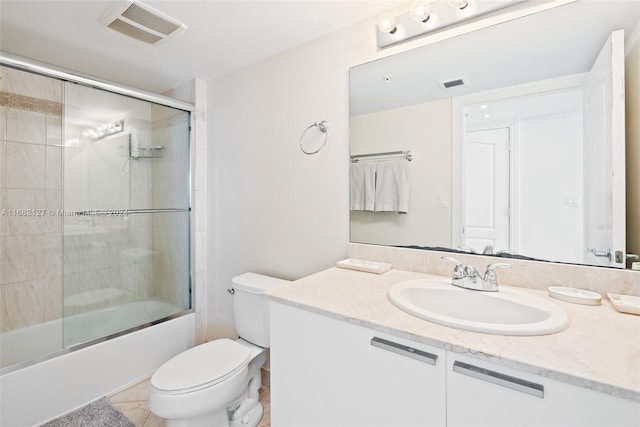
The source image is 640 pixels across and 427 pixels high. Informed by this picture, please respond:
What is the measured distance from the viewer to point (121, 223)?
2121 mm

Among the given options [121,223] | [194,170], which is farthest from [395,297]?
[121,223]

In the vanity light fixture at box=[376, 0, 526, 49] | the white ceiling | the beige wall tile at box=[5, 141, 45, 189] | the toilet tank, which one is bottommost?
the toilet tank

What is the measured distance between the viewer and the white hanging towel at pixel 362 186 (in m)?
1.50

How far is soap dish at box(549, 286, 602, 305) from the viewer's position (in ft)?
3.03

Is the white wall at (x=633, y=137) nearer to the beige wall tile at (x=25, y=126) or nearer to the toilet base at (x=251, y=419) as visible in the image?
the toilet base at (x=251, y=419)

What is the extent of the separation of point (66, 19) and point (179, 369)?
1.86m

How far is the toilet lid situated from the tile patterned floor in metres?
0.40

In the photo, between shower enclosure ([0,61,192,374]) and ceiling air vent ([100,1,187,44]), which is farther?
shower enclosure ([0,61,192,374])

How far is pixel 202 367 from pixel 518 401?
132cm

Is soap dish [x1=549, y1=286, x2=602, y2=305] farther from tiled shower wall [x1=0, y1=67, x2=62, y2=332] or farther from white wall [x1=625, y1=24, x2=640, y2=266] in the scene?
tiled shower wall [x1=0, y1=67, x2=62, y2=332]

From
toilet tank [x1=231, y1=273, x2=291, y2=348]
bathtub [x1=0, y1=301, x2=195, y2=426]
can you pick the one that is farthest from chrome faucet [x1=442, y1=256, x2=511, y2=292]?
bathtub [x1=0, y1=301, x2=195, y2=426]

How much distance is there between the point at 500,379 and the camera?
649 mm

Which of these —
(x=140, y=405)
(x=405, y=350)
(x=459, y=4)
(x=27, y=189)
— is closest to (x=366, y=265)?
(x=405, y=350)

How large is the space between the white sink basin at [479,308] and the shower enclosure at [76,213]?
1849 millimetres
